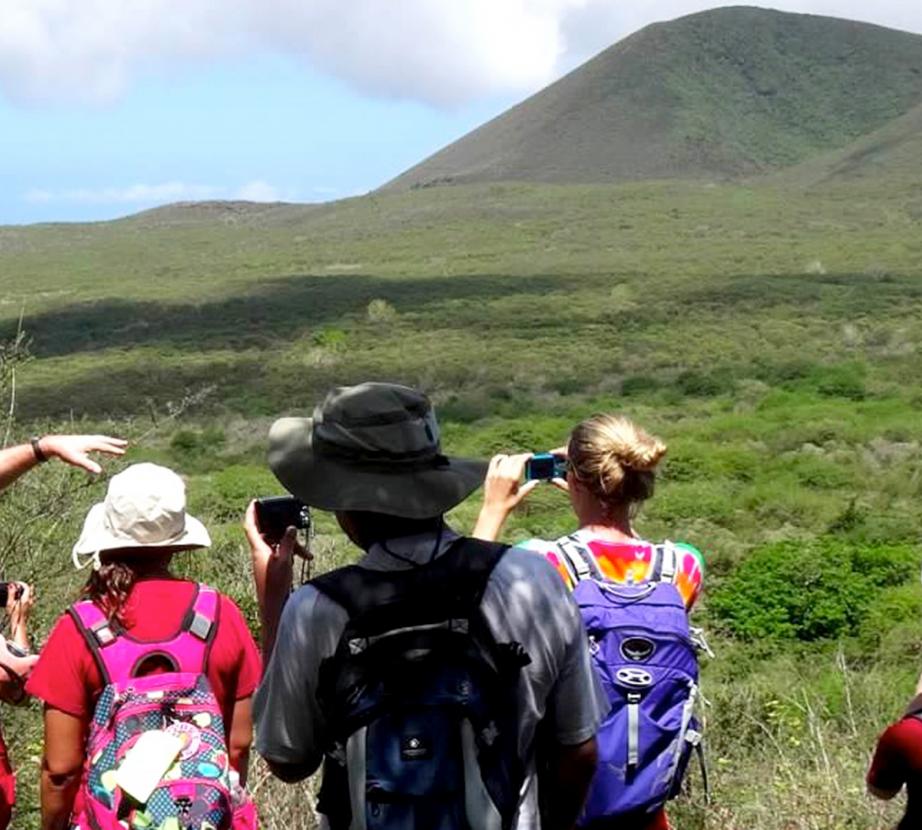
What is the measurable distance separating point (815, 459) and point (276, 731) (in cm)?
1963

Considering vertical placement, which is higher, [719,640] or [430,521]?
[430,521]

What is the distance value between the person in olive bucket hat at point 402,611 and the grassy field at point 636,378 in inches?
76.4

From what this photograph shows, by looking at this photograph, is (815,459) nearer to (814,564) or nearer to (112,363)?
(814,564)

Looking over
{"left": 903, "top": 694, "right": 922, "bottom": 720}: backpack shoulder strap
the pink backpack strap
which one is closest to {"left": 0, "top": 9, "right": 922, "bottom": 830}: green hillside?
the pink backpack strap

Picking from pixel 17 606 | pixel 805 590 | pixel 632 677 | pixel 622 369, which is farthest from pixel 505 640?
pixel 622 369

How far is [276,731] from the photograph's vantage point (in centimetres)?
274

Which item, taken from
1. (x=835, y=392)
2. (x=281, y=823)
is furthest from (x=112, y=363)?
(x=281, y=823)

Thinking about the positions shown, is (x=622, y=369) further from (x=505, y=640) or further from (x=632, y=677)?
(x=505, y=640)

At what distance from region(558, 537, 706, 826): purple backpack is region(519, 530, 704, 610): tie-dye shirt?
0.16 feet

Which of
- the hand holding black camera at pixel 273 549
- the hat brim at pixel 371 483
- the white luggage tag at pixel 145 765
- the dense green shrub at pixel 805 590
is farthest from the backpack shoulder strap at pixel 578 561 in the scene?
the dense green shrub at pixel 805 590

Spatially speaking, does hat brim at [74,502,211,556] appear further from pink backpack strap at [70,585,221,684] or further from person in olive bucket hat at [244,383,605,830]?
person in olive bucket hat at [244,383,605,830]

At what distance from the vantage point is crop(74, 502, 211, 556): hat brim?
10.7ft

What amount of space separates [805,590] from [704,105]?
13542 cm

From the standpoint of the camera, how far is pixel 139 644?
127 inches
